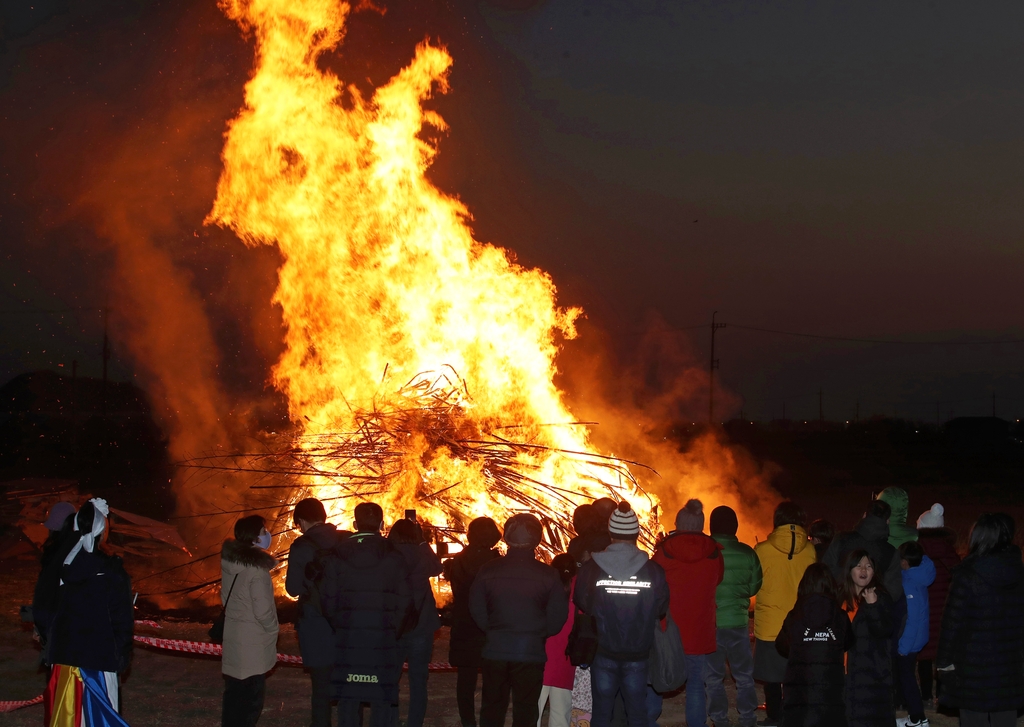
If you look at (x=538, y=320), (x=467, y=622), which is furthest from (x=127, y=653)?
(x=538, y=320)

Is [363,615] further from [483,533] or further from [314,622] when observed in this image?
[483,533]

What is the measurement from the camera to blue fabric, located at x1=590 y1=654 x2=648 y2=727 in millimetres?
5383

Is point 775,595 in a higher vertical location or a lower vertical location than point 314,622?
higher

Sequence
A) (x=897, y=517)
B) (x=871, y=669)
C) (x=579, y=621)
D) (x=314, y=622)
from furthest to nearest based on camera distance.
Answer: (x=897, y=517) → (x=314, y=622) → (x=579, y=621) → (x=871, y=669)

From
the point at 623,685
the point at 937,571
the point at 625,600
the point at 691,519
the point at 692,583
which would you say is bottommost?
the point at 623,685

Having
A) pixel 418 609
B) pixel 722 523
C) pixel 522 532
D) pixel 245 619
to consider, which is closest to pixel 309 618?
pixel 245 619

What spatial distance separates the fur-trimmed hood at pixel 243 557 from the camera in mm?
5465

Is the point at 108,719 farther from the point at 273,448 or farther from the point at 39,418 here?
the point at 39,418

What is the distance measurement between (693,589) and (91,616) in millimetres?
3701

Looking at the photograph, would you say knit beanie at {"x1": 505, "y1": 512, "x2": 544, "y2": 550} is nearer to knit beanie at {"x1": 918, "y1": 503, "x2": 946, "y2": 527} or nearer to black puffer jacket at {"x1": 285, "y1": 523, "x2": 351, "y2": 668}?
black puffer jacket at {"x1": 285, "y1": 523, "x2": 351, "y2": 668}

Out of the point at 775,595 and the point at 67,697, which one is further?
the point at 775,595

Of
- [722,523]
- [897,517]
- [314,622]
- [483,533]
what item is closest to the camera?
[314,622]

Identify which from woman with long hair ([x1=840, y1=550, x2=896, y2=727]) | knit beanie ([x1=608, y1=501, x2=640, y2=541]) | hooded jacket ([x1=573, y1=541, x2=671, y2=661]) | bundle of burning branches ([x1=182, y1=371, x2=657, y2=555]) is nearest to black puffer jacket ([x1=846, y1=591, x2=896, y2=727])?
woman with long hair ([x1=840, y1=550, x2=896, y2=727])

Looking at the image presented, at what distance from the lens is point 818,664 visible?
Answer: 491cm
